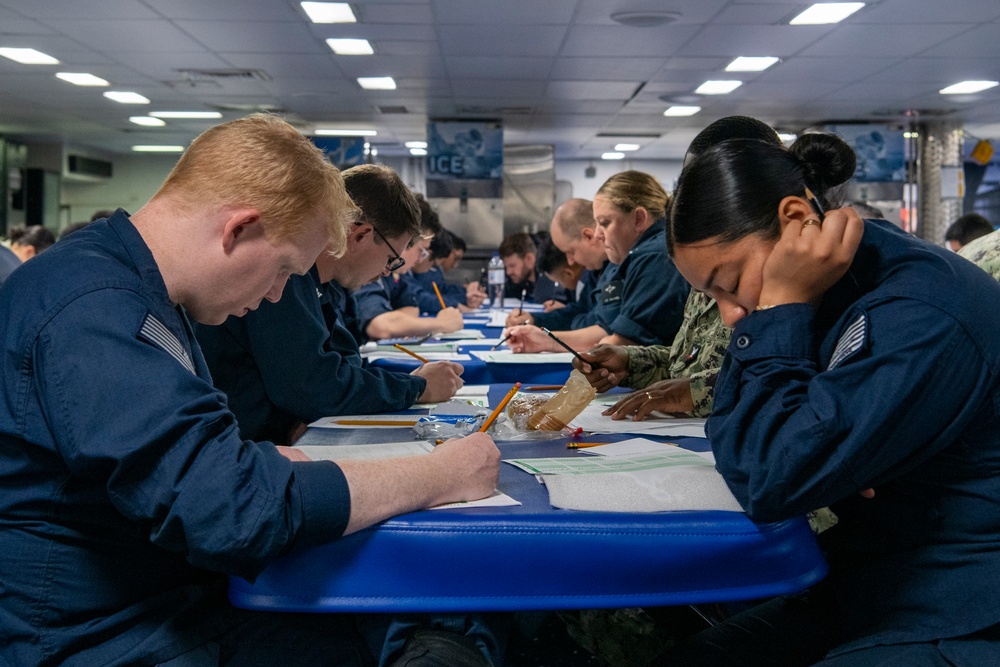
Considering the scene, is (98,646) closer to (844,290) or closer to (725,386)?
(725,386)

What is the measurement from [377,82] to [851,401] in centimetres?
857

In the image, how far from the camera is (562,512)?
46.2 inches

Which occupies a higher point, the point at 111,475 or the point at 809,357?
the point at 809,357

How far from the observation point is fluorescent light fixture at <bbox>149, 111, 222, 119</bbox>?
35.6 ft

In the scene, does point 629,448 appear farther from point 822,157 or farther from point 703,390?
point 822,157

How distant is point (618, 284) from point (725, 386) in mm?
2692

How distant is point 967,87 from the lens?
902 cm

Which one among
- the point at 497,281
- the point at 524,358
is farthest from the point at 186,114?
the point at 524,358

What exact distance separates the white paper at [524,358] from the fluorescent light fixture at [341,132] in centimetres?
965

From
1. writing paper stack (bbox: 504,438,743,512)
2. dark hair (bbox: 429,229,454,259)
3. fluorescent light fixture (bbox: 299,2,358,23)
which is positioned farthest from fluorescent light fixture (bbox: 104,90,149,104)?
writing paper stack (bbox: 504,438,743,512)

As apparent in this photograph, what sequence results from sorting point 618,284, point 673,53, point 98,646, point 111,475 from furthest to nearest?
1. point 673,53
2. point 618,284
3. point 98,646
4. point 111,475

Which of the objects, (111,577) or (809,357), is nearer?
(111,577)

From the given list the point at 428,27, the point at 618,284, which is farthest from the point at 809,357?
the point at 428,27

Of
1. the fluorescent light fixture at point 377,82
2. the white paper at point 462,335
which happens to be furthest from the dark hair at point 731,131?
the fluorescent light fixture at point 377,82
